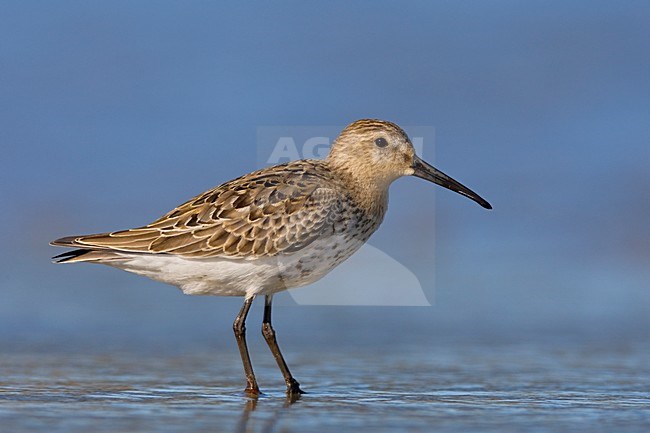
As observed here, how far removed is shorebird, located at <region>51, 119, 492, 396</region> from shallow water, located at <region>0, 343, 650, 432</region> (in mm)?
501

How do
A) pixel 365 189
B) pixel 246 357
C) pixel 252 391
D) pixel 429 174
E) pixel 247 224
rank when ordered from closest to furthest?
pixel 252 391 < pixel 246 357 < pixel 247 224 < pixel 365 189 < pixel 429 174

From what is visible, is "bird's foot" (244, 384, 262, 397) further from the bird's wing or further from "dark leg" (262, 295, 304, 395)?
the bird's wing

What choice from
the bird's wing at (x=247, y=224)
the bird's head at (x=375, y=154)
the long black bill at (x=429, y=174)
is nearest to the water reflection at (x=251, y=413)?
the bird's wing at (x=247, y=224)

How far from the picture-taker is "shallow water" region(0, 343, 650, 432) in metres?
6.58

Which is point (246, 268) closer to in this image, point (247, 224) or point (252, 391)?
point (247, 224)

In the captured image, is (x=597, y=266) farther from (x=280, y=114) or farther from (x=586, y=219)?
(x=280, y=114)

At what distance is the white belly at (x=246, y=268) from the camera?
26.4ft

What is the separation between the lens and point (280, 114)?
1547 centimetres

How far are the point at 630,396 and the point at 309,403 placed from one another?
1.96 metres

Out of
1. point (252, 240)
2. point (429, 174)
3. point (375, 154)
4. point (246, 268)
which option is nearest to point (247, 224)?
point (252, 240)

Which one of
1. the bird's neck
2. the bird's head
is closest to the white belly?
the bird's neck

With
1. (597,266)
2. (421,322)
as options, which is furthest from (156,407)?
(597,266)

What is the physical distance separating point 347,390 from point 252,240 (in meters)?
1.15

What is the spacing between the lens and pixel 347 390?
7.82 metres
